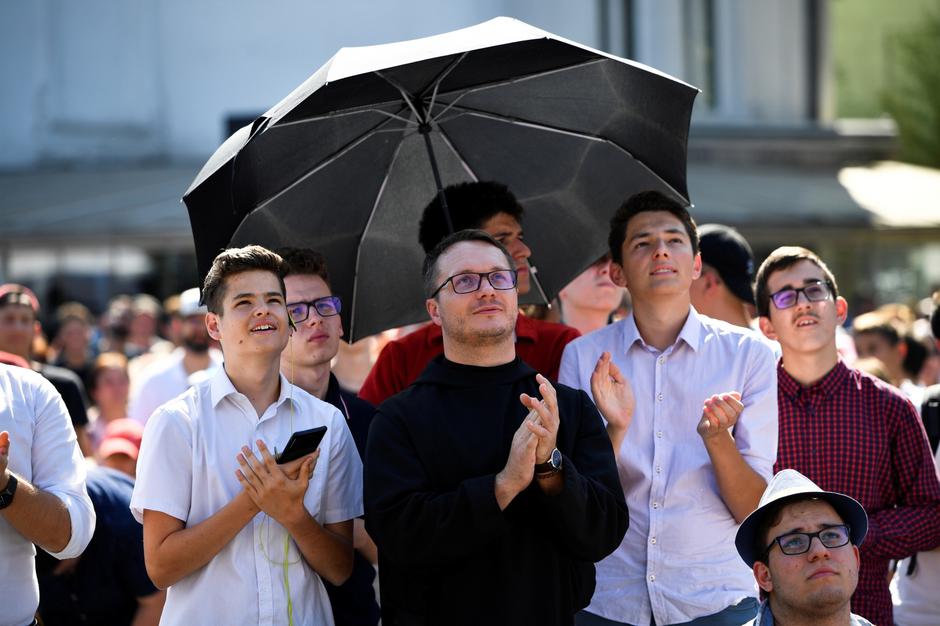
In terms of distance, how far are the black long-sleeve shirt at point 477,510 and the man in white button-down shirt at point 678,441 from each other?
385 mm

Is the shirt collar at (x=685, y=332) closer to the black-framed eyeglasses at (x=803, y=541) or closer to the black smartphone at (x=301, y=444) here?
the black-framed eyeglasses at (x=803, y=541)

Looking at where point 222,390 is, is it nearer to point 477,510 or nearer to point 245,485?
point 245,485

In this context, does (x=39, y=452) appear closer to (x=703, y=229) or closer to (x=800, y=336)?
(x=800, y=336)

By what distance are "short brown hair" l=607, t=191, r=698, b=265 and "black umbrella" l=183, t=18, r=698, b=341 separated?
1.52 feet

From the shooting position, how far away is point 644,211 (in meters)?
4.60

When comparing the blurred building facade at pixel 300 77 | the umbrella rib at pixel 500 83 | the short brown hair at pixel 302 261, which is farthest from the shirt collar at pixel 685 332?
the blurred building facade at pixel 300 77

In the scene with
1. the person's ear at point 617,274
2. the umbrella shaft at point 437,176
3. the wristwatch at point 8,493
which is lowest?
the wristwatch at point 8,493

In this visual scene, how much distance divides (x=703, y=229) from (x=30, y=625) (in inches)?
143

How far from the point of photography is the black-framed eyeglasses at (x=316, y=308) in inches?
188

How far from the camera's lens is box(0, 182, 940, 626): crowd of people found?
3.66 meters

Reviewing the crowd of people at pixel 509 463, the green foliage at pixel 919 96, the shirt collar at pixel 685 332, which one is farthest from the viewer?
the green foliage at pixel 919 96

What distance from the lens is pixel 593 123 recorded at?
5.20 meters

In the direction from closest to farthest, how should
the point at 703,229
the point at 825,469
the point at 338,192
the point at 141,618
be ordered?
1. the point at 825,469
2. the point at 338,192
3. the point at 141,618
4. the point at 703,229

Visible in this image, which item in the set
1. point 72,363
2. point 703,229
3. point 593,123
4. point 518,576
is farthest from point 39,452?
point 72,363
